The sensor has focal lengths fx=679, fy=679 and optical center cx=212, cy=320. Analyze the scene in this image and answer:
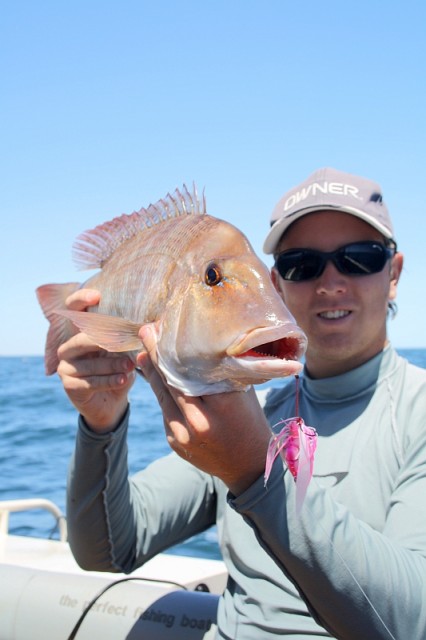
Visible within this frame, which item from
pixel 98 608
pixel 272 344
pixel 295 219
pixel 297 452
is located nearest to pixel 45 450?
pixel 98 608

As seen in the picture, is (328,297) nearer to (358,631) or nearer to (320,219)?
(320,219)

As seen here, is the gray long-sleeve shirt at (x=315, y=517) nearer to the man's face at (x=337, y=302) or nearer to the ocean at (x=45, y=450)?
the man's face at (x=337, y=302)

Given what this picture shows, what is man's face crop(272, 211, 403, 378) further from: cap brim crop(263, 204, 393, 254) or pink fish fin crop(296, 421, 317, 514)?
pink fish fin crop(296, 421, 317, 514)

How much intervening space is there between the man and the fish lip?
0.57 feet

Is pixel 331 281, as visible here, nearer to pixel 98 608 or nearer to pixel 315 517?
pixel 315 517

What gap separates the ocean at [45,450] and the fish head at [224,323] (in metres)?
3.69

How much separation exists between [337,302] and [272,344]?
1.20 metres

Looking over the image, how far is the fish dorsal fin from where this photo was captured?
2.10 metres

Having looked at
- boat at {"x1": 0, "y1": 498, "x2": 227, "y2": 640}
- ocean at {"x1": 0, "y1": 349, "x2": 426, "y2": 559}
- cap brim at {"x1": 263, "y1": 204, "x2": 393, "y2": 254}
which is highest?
cap brim at {"x1": 263, "y1": 204, "x2": 393, "y2": 254}

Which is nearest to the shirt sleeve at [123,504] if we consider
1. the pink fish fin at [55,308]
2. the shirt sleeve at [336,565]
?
the pink fish fin at [55,308]

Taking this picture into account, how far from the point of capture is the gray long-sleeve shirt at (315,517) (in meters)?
1.64

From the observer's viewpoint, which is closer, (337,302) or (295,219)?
(337,302)

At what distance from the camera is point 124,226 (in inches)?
97.6

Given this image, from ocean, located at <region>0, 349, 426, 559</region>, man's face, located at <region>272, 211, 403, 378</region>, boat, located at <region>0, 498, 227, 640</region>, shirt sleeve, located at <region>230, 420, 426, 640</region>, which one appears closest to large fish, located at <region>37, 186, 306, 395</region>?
shirt sleeve, located at <region>230, 420, 426, 640</region>
